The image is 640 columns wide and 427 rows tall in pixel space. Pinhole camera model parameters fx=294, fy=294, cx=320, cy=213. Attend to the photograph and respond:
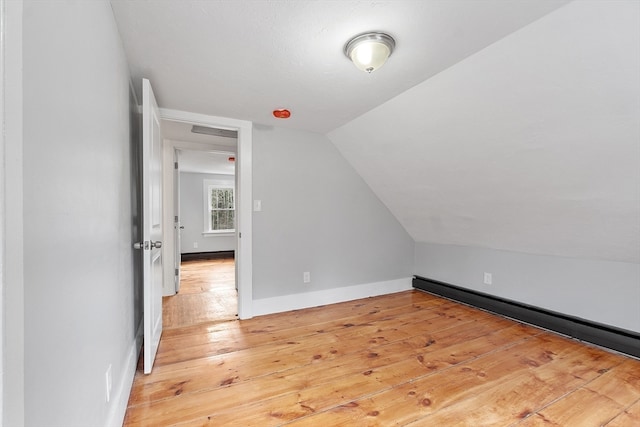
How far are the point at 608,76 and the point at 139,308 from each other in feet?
11.0

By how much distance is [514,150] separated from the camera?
2.14m

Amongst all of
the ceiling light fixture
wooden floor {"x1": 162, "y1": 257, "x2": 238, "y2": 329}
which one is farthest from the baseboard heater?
the ceiling light fixture

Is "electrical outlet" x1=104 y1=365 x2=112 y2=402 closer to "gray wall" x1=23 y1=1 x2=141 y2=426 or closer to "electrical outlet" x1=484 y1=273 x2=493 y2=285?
"gray wall" x1=23 y1=1 x2=141 y2=426

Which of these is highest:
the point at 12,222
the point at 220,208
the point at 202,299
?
the point at 220,208

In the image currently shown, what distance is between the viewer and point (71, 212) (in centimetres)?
93

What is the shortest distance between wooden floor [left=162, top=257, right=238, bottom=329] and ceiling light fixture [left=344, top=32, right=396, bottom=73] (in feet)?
8.70

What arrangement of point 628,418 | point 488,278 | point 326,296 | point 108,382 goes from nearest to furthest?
point 108,382, point 628,418, point 488,278, point 326,296

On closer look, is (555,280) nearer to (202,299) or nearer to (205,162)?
(202,299)

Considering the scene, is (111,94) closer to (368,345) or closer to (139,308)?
(139,308)

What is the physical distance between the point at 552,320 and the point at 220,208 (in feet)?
22.3

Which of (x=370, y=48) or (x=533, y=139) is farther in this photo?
(x=533, y=139)

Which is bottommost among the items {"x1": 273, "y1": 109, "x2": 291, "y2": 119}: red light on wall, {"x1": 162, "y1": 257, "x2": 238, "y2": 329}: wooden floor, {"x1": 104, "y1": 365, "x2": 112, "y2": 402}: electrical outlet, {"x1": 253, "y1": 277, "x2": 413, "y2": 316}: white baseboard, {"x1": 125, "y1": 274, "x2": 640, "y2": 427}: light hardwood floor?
{"x1": 162, "y1": 257, "x2": 238, "y2": 329}: wooden floor

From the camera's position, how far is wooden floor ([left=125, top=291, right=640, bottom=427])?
159 centimetres

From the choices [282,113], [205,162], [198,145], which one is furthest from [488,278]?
[205,162]
